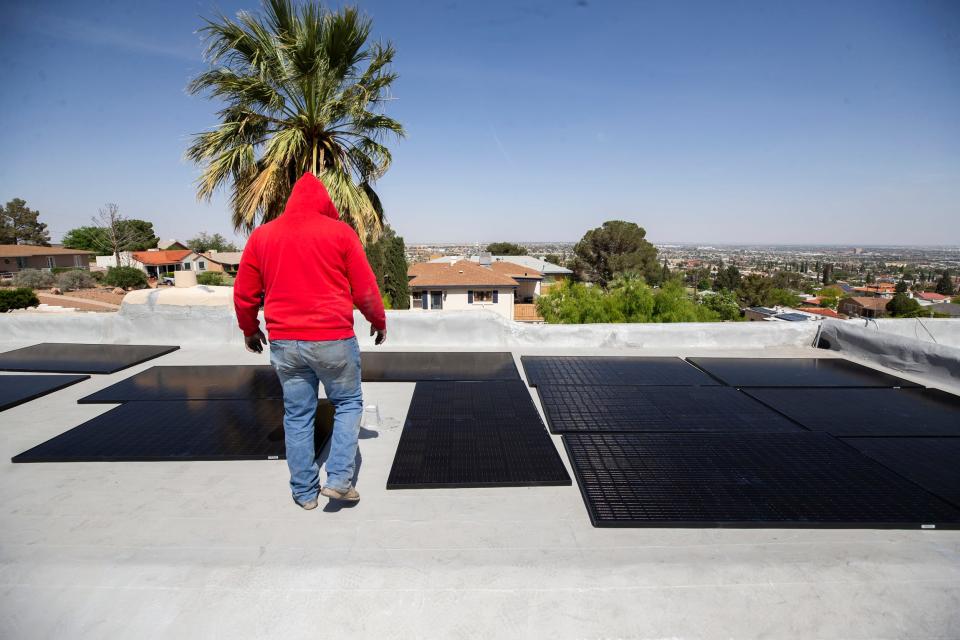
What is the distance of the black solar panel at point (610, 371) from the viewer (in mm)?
3703

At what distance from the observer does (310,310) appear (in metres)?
1.79

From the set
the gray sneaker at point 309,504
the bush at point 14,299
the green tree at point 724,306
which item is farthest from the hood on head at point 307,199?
the bush at point 14,299

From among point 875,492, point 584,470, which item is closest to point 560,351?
point 584,470

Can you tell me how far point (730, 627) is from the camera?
128cm

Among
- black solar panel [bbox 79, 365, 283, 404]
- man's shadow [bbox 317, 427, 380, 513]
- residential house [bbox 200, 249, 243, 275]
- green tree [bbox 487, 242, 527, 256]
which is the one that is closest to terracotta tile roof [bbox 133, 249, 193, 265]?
residential house [bbox 200, 249, 243, 275]

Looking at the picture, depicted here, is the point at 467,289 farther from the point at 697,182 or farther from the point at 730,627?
the point at 697,182

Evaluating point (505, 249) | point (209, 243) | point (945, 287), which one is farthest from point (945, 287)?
point (209, 243)

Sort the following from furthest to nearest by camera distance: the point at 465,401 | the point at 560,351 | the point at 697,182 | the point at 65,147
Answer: the point at 697,182 → the point at 65,147 → the point at 560,351 → the point at 465,401

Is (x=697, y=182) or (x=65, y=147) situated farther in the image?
(x=697, y=182)

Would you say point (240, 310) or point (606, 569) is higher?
point (240, 310)

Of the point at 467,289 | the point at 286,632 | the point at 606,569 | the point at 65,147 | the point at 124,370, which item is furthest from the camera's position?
the point at 467,289

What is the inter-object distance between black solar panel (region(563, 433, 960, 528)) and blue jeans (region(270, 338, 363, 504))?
1037 millimetres

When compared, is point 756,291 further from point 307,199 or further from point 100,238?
point 100,238

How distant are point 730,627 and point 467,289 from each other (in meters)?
19.1
